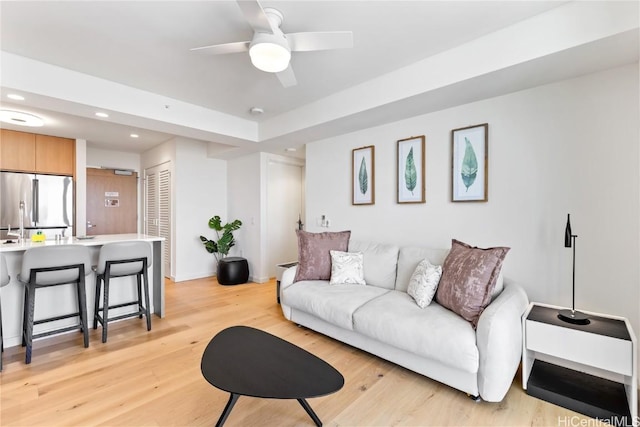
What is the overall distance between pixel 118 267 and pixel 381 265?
8.58 ft

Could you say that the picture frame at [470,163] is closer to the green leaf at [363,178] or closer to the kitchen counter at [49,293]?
the green leaf at [363,178]

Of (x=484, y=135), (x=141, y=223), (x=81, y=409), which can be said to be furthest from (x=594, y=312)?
(x=141, y=223)

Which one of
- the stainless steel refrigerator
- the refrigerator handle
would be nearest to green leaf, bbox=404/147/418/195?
the stainless steel refrigerator

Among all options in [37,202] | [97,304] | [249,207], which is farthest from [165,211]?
[97,304]

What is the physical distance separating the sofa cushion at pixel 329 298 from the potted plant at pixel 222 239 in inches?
99.0

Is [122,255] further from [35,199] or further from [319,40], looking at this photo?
[35,199]

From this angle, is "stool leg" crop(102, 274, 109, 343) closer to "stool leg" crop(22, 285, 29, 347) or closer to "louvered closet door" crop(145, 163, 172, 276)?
"stool leg" crop(22, 285, 29, 347)

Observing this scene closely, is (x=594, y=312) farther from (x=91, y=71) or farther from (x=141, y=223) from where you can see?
(x=141, y=223)

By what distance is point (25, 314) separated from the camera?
8.47 feet

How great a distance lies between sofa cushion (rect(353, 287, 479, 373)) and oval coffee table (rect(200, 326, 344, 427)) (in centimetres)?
74

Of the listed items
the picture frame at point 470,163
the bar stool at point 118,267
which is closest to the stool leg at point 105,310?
the bar stool at point 118,267

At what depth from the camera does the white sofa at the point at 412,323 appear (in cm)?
179

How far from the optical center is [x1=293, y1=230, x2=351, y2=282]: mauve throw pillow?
10.4 ft

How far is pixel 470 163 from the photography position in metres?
2.79
